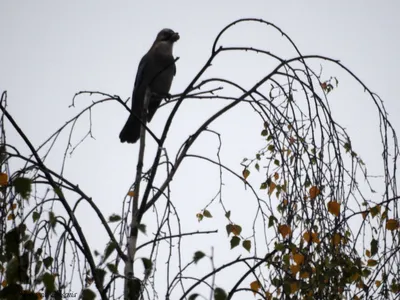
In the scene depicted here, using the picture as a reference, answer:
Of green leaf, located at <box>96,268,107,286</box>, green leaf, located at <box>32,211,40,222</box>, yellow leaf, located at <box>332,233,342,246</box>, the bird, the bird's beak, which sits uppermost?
the bird's beak

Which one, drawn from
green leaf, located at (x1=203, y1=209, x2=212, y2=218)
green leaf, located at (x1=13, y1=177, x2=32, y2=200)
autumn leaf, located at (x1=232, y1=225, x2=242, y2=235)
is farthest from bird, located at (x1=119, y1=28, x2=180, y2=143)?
green leaf, located at (x1=13, y1=177, x2=32, y2=200)

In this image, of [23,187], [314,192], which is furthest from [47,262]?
[314,192]

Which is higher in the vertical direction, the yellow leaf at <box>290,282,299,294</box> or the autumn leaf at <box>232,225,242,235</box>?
the autumn leaf at <box>232,225,242,235</box>

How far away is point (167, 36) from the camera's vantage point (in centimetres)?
553

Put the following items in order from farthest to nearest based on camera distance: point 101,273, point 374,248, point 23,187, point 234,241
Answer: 1. point 374,248
2. point 234,241
3. point 101,273
4. point 23,187

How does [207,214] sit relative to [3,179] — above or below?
above

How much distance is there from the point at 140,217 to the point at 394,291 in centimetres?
117

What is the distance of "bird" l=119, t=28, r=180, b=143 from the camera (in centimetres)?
508

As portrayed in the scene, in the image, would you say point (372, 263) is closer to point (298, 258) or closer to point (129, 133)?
point (298, 258)

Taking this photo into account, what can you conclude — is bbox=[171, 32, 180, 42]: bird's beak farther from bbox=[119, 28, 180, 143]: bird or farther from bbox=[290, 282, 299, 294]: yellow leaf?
bbox=[290, 282, 299, 294]: yellow leaf

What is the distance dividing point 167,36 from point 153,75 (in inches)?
23.3

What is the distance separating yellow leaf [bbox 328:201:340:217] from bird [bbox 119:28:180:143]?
3056 mm

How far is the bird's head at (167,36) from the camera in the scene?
545cm

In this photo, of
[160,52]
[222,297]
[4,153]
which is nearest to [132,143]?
[160,52]
